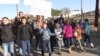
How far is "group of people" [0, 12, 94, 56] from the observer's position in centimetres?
1220

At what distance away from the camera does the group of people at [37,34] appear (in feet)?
40.0

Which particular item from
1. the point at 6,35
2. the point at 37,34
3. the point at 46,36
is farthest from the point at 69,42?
the point at 6,35

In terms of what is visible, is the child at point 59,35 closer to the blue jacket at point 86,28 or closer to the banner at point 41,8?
the banner at point 41,8

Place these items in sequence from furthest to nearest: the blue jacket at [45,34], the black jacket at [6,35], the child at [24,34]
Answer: the blue jacket at [45,34] < the child at [24,34] < the black jacket at [6,35]

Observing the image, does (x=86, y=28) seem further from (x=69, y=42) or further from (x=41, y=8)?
(x=41, y=8)

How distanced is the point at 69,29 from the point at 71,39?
0.48m

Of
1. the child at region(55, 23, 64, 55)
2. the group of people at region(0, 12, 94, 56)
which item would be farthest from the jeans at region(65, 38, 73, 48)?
the child at region(55, 23, 64, 55)

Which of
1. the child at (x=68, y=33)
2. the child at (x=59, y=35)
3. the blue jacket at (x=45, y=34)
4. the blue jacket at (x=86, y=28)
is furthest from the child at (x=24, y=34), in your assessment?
the blue jacket at (x=86, y=28)

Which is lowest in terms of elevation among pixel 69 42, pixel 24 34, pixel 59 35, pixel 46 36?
pixel 69 42

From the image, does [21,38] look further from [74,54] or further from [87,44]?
[87,44]

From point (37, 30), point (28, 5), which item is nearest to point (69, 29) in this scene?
point (37, 30)

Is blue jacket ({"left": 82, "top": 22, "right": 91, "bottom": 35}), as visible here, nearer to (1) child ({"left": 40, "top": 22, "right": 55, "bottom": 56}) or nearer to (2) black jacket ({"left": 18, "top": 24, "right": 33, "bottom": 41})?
(1) child ({"left": 40, "top": 22, "right": 55, "bottom": 56})

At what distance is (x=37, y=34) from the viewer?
1458cm

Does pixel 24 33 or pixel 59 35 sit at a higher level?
pixel 24 33
